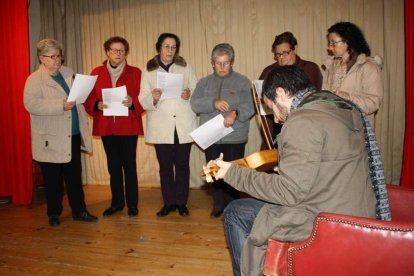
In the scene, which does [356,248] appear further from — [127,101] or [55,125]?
[55,125]

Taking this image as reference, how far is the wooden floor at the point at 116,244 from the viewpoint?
2.45m

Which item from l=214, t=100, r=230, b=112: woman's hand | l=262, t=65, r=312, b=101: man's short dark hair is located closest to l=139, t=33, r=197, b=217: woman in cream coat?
l=214, t=100, r=230, b=112: woman's hand

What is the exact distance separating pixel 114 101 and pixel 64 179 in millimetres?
890

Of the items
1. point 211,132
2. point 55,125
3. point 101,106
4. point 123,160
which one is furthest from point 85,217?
point 211,132

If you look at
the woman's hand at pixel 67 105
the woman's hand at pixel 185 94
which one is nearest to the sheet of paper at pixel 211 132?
the woman's hand at pixel 185 94

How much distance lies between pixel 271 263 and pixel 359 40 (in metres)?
1.97

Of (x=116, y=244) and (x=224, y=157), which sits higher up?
(x=224, y=157)

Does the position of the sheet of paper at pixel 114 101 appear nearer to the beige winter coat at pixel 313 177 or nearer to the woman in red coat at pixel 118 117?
the woman in red coat at pixel 118 117

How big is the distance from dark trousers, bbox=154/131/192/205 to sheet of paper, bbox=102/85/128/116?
1.53 feet

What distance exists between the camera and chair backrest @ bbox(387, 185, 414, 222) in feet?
5.40

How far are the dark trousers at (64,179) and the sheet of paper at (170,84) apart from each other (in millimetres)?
937

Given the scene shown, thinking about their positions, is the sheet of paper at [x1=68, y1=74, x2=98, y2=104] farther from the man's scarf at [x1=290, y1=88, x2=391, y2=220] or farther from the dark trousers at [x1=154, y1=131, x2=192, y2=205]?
the man's scarf at [x1=290, y1=88, x2=391, y2=220]

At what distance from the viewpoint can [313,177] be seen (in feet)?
4.44

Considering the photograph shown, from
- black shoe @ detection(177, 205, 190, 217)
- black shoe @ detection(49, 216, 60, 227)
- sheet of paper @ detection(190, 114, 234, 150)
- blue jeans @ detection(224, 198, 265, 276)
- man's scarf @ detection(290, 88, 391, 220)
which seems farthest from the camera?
black shoe @ detection(177, 205, 190, 217)
